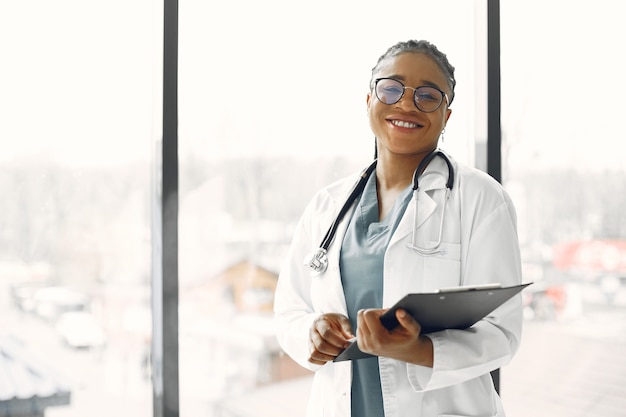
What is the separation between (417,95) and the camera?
1.32 m

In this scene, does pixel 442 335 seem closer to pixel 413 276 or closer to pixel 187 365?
pixel 413 276

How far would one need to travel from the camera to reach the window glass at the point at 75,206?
67.6 inches

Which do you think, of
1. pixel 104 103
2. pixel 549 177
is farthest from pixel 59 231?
pixel 549 177

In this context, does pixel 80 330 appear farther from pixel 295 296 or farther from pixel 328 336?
pixel 328 336

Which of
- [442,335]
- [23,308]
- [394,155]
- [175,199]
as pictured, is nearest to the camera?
[442,335]

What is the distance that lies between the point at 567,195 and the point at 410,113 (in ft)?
3.88

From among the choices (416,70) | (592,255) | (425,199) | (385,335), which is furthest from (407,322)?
(592,255)

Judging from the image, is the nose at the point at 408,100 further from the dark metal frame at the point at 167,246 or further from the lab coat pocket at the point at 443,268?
the dark metal frame at the point at 167,246

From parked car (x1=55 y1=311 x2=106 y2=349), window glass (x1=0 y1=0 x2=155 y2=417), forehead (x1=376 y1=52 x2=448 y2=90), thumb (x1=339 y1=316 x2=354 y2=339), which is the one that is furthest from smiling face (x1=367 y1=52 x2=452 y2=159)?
parked car (x1=55 y1=311 x2=106 y2=349)

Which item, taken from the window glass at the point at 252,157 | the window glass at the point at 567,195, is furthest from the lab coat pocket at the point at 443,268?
the window glass at the point at 567,195

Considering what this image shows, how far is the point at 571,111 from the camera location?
2229mm

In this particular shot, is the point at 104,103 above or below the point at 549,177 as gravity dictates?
above

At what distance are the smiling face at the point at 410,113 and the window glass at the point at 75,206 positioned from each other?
2.72 ft

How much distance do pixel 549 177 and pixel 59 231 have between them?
164 cm
